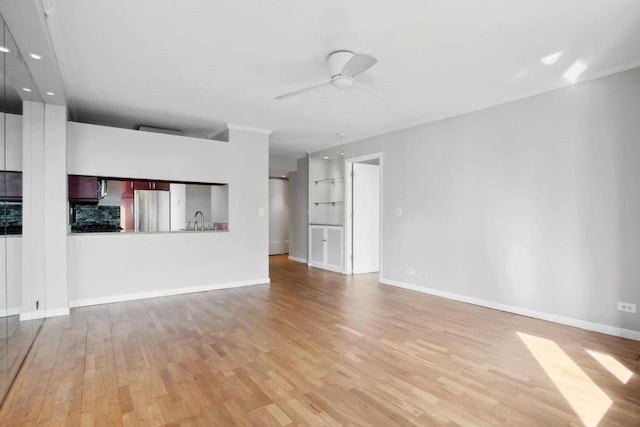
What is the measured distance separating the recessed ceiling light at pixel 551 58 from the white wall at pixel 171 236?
13.5ft

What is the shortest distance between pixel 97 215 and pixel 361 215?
15.4 ft

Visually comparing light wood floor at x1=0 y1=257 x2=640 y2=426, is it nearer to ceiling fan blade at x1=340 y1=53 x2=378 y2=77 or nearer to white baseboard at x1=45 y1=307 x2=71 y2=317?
white baseboard at x1=45 y1=307 x2=71 y2=317

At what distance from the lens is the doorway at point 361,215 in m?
6.72

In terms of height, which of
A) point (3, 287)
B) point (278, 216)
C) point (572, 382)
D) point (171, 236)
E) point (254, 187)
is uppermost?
point (254, 187)

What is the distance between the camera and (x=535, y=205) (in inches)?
156

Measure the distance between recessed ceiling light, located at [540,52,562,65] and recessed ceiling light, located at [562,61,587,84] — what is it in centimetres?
24

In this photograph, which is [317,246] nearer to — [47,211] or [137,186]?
[137,186]

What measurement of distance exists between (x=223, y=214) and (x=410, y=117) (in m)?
3.42

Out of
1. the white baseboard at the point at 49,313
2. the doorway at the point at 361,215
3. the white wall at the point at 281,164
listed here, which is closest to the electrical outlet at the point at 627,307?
the doorway at the point at 361,215

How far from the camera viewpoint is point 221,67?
335cm

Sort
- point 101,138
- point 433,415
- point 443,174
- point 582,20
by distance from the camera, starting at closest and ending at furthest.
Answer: point 433,415
point 582,20
point 101,138
point 443,174

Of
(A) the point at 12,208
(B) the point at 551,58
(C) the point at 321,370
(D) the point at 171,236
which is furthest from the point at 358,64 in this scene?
(D) the point at 171,236

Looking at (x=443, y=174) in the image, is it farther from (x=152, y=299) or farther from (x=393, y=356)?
(x=152, y=299)

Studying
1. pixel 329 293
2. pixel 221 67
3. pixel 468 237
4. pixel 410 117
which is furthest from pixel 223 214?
pixel 468 237
